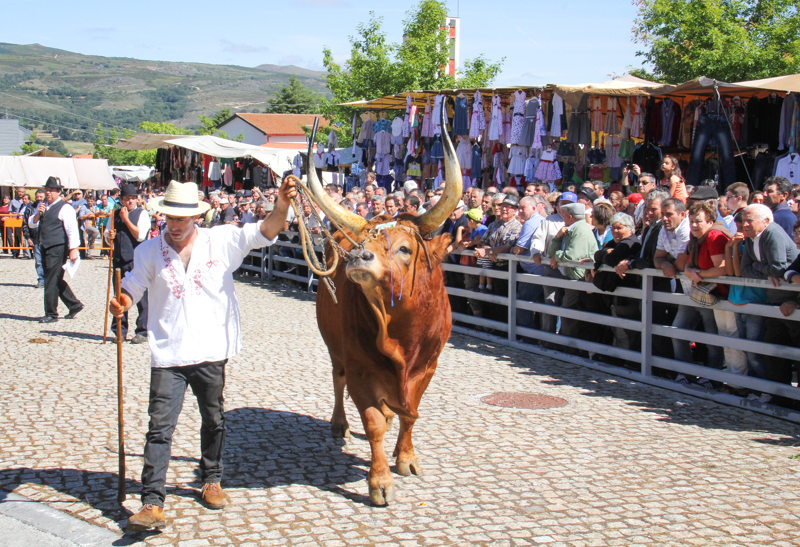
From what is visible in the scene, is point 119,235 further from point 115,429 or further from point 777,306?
point 777,306

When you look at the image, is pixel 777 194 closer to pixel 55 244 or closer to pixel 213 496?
pixel 213 496

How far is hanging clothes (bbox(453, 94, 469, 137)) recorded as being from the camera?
1537 cm

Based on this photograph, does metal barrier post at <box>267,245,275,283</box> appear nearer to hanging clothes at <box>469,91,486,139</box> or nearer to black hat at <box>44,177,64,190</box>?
hanging clothes at <box>469,91,486,139</box>

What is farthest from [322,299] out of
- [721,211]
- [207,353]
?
[721,211]

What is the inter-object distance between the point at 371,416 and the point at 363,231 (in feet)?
4.05

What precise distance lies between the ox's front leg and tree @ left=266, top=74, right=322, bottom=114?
351 feet

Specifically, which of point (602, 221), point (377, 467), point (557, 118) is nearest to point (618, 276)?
point (602, 221)

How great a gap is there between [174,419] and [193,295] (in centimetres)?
77

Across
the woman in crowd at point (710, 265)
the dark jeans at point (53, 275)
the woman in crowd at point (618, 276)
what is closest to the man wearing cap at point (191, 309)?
the woman in crowd at point (710, 265)

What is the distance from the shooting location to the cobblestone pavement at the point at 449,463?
14.9 feet

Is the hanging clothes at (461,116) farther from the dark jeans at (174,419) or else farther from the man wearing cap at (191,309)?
the dark jeans at (174,419)

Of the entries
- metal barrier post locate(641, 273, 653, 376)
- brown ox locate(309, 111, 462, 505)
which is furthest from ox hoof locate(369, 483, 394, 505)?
metal barrier post locate(641, 273, 653, 376)

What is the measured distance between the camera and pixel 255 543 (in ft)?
Result: 14.2

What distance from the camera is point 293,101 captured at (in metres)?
110
